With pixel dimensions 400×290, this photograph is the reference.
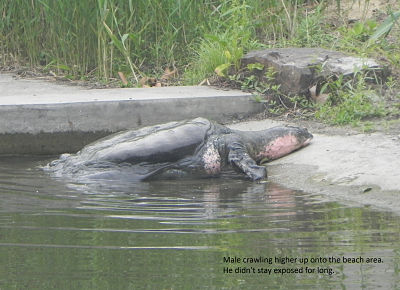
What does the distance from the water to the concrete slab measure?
1246 millimetres

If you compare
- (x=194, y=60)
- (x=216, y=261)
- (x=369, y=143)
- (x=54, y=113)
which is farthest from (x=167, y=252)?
(x=194, y=60)

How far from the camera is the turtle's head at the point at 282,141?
569 cm

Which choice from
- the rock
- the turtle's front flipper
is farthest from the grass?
the turtle's front flipper

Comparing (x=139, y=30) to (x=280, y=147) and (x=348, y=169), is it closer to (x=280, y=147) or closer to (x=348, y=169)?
(x=280, y=147)

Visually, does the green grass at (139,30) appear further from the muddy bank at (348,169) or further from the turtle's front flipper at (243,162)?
the muddy bank at (348,169)

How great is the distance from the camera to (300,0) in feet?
26.0

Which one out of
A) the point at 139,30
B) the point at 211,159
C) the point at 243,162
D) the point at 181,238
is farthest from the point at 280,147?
the point at 139,30

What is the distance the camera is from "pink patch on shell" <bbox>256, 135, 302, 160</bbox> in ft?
18.7

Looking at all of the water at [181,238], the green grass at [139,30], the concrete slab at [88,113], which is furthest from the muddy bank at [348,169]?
the green grass at [139,30]

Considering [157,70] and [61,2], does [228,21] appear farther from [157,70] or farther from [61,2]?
[61,2]

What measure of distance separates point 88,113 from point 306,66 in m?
1.91

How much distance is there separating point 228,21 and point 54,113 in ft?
8.22

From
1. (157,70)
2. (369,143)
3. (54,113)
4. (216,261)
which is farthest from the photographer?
(157,70)

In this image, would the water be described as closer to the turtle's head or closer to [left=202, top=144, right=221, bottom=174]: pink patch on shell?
[left=202, top=144, right=221, bottom=174]: pink patch on shell
